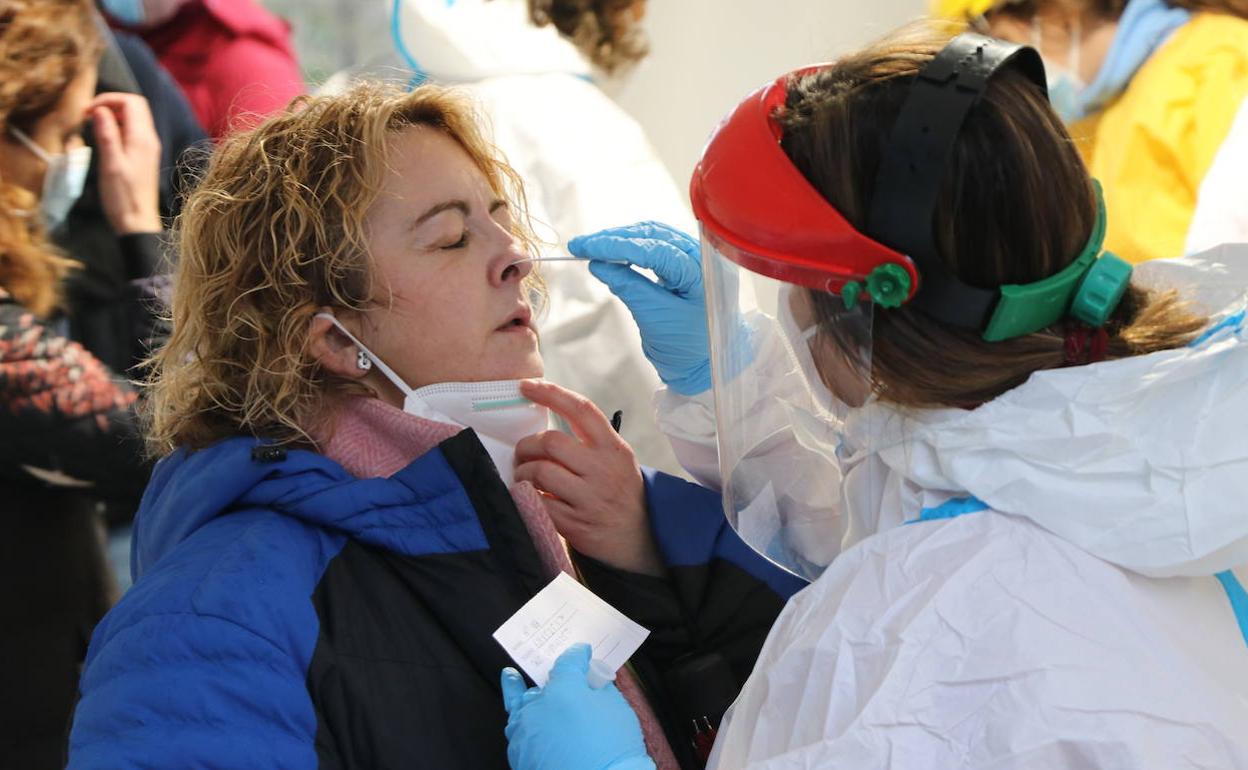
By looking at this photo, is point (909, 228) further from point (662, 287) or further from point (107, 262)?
point (107, 262)

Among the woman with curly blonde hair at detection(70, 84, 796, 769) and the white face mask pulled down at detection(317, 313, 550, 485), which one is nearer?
the woman with curly blonde hair at detection(70, 84, 796, 769)

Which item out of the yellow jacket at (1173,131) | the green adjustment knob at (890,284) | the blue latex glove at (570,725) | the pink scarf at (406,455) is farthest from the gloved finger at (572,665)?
the yellow jacket at (1173,131)

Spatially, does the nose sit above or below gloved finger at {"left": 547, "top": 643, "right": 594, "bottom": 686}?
above

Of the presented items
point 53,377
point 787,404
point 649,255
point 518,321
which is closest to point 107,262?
point 53,377

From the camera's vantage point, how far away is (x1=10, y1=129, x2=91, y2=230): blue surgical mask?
80.4 inches

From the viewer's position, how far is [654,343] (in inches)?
66.8

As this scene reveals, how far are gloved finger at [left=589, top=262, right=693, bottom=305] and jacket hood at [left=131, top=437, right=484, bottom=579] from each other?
39cm

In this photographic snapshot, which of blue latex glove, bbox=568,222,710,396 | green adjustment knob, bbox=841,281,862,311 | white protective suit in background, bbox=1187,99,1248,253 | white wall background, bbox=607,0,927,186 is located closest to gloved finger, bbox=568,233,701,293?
blue latex glove, bbox=568,222,710,396

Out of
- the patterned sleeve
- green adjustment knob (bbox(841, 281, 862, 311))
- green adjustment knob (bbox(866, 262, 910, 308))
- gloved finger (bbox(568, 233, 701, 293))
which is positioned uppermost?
green adjustment knob (bbox(866, 262, 910, 308))

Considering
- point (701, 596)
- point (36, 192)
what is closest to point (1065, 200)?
point (701, 596)

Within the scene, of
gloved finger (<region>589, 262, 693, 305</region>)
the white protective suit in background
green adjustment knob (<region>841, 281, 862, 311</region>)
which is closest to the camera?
green adjustment knob (<region>841, 281, 862, 311</region>)

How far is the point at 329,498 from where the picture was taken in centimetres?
133

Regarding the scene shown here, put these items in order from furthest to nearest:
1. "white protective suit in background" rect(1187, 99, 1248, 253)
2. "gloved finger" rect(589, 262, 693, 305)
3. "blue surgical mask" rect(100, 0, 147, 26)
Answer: "blue surgical mask" rect(100, 0, 147, 26)
"white protective suit in background" rect(1187, 99, 1248, 253)
"gloved finger" rect(589, 262, 693, 305)

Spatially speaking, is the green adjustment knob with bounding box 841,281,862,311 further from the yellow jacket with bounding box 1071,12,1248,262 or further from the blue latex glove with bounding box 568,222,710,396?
the yellow jacket with bounding box 1071,12,1248,262
